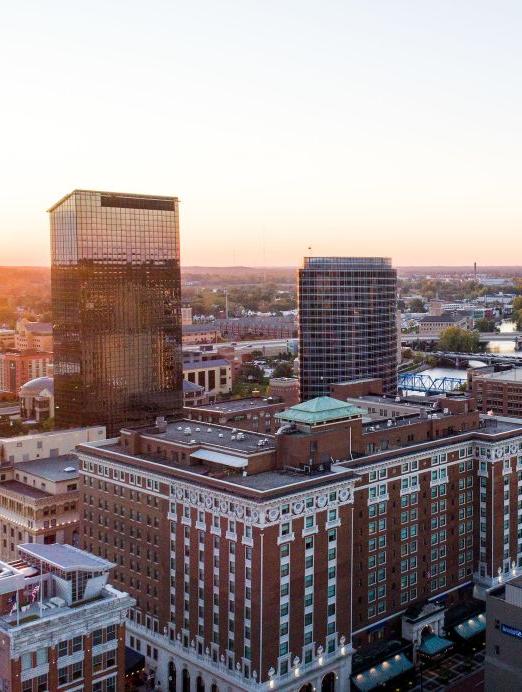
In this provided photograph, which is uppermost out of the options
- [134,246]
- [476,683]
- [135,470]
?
[134,246]

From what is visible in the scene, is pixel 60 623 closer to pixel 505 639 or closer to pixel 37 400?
pixel 505 639

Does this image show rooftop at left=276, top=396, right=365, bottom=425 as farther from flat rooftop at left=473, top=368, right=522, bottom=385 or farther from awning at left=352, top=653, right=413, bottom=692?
flat rooftop at left=473, top=368, right=522, bottom=385

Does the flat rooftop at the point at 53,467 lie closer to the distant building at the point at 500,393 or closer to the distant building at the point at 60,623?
the distant building at the point at 60,623

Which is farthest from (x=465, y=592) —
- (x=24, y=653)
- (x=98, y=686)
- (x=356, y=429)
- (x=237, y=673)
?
(x=24, y=653)

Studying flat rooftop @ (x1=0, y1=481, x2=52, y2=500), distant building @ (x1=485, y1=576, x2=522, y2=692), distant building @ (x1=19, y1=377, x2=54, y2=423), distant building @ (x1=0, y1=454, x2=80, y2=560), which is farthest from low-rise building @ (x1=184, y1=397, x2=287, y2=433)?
distant building @ (x1=19, y1=377, x2=54, y2=423)

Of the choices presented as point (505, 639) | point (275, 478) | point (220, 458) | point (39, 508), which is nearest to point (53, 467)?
point (39, 508)

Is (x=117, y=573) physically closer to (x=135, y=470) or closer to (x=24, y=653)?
(x=135, y=470)

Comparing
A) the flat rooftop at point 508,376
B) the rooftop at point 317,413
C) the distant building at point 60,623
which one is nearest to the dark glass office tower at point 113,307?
the flat rooftop at point 508,376
